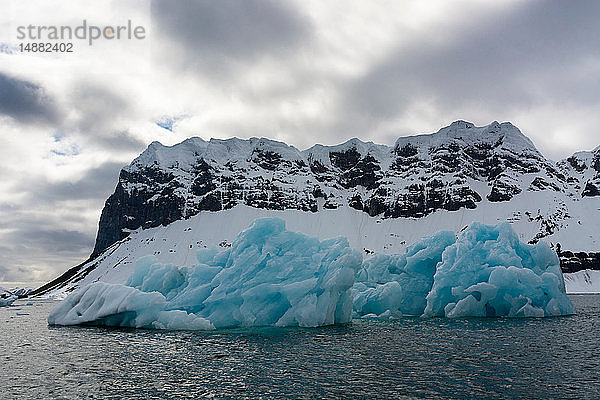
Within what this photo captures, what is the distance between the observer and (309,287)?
32719 mm

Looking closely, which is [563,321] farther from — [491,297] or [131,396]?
[131,396]

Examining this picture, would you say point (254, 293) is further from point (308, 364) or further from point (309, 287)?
point (308, 364)

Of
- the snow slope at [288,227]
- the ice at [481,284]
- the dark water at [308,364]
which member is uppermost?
the snow slope at [288,227]

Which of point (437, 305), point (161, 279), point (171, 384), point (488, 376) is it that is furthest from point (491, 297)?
point (171, 384)

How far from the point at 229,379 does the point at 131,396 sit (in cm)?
367

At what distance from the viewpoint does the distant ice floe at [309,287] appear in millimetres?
33688

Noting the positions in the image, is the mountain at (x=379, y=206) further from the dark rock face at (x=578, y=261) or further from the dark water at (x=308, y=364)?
the dark water at (x=308, y=364)

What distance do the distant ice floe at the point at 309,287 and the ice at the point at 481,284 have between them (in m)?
0.09

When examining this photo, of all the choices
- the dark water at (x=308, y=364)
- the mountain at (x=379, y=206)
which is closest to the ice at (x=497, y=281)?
the dark water at (x=308, y=364)

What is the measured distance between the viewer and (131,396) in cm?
1566

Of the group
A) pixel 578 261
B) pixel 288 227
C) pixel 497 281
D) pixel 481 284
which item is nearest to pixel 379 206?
pixel 288 227

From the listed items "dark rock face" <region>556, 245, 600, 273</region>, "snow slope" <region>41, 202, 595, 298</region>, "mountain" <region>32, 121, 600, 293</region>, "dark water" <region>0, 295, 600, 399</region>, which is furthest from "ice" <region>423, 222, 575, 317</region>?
"mountain" <region>32, 121, 600, 293</region>

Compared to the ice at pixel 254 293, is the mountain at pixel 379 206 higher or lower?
higher

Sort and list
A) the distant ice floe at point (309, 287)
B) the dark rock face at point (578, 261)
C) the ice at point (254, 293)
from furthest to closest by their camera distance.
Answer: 1. the dark rock face at point (578, 261)
2. the distant ice floe at point (309, 287)
3. the ice at point (254, 293)
